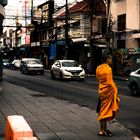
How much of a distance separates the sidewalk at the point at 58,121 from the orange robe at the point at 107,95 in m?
0.52

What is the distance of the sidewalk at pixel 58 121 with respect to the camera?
10.2 metres

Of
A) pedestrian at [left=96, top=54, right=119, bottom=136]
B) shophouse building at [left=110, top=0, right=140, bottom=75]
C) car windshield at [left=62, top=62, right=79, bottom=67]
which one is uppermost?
shophouse building at [left=110, top=0, right=140, bottom=75]

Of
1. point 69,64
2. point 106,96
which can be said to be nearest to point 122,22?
point 69,64

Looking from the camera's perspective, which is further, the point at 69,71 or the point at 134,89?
the point at 69,71

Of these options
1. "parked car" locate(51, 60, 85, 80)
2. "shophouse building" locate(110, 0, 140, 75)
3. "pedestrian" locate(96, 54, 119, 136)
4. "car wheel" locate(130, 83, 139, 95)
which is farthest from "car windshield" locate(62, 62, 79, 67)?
"pedestrian" locate(96, 54, 119, 136)

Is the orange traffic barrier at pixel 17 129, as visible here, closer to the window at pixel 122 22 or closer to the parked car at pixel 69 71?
the parked car at pixel 69 71

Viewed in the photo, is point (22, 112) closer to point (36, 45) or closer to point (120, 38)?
point (120, 38)

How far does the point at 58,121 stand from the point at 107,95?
7.96 feet

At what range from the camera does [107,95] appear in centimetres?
1013

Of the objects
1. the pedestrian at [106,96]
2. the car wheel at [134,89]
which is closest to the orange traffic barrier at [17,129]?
the pedestrian at [106,96]

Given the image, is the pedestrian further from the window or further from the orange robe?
the window

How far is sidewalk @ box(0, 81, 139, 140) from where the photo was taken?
33.6ft

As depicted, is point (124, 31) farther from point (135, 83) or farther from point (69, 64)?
point (135, 83)

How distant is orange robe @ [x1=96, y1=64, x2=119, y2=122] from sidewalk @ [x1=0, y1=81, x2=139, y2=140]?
52 cm
